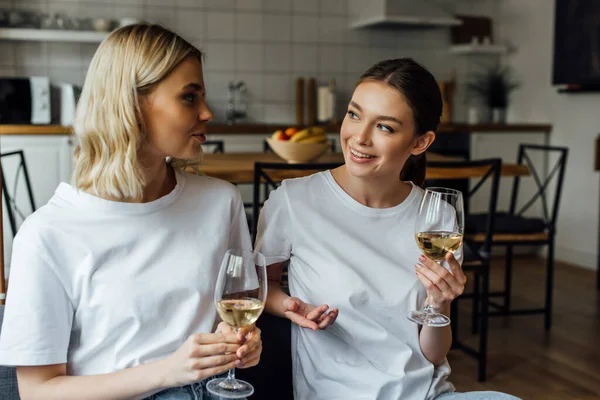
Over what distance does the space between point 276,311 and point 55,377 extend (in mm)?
463

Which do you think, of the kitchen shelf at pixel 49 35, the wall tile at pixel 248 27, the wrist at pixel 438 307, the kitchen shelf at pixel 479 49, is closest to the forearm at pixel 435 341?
the wrist at pixel 438 307

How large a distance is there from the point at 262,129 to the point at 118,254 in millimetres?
3486

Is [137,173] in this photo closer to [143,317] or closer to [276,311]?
[143,317]

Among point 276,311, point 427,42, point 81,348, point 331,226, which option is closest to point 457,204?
point 331,226

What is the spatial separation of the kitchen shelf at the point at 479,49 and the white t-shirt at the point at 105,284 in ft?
Answer: 15.2

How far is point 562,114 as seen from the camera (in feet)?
16.6

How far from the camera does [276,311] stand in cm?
145

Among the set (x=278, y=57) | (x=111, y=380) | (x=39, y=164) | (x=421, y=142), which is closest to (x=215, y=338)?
(x=111, y=380)

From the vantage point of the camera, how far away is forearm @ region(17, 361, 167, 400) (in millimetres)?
1157

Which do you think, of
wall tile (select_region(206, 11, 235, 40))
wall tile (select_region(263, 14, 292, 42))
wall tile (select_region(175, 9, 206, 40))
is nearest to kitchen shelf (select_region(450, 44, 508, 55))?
wall tile (select_region(263, 14, 292, 42))

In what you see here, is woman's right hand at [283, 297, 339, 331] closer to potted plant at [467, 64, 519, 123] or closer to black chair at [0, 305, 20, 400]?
black chair at [0, 305, 20, 400]

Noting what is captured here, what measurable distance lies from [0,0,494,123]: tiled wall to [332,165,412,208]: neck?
3.65 metres

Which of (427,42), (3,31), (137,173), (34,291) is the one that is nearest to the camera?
(34,291)

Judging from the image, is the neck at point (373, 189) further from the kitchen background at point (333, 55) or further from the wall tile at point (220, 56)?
the wall tile at point (220, 56)
